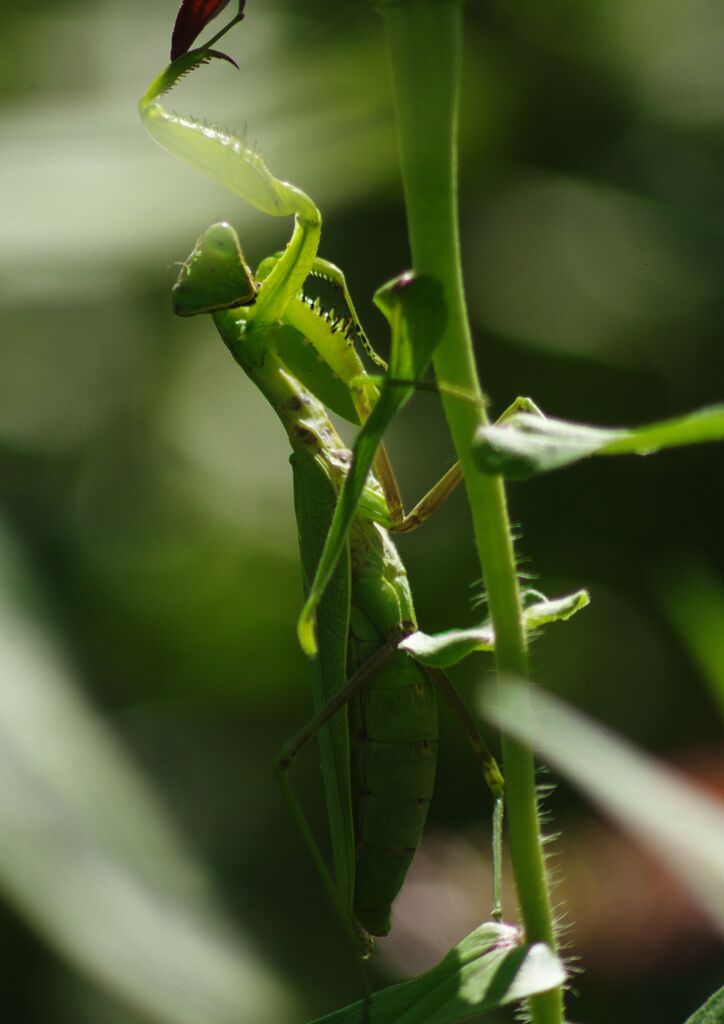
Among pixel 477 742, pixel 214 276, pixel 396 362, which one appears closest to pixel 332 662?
pixel 477 742

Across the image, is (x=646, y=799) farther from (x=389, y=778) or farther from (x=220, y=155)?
(x=220, y=155)

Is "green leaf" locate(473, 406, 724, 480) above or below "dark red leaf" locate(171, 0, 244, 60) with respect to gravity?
below

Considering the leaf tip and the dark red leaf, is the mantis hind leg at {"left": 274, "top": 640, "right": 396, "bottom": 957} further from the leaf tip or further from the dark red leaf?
the dark red leaf

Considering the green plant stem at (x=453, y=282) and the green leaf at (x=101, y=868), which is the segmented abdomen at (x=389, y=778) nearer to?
the green leaf at (x=101, y=868)

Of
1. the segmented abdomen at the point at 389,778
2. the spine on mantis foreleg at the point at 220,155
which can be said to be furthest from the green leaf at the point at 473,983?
the spine on mantis foreleg at the point at 220,155

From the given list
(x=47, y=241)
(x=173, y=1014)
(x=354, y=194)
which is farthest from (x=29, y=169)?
(x=173, y=1014)

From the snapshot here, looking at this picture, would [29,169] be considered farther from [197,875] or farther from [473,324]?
[197,875]

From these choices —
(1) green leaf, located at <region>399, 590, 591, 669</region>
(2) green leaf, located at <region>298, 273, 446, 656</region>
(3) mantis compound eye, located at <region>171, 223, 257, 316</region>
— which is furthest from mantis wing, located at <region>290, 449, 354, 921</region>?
(2) green leaf, located at <region>298, 273, 446, 656</region>
